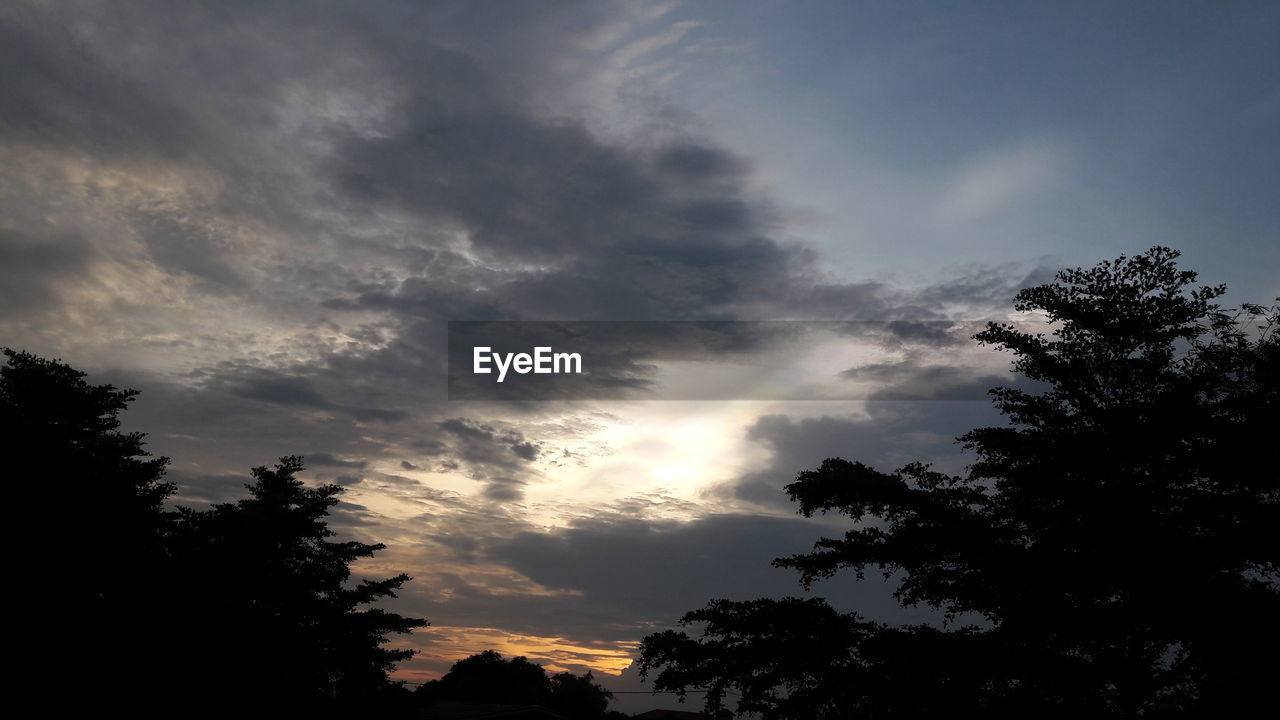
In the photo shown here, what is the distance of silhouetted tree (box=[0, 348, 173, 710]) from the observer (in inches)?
931

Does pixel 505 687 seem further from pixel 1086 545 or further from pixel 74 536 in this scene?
pixel 1086 545

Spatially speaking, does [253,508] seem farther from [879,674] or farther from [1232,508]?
[1232,508]

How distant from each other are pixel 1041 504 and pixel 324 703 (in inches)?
1309

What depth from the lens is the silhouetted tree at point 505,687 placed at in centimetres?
7188

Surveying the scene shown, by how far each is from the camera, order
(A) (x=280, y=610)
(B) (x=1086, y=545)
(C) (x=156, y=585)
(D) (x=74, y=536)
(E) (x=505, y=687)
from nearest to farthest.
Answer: (B) (x=1086, y=545) → (D) (x=74, y=536) → (C) (x=156, y=585) → (A) (x=280, y=610) → (E) (x=505, y=687)

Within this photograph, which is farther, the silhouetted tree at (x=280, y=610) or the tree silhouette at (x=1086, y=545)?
the silhouetted tree at (x=280, y=610)

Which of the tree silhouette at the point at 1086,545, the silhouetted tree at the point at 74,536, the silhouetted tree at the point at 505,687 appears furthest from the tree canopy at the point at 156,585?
the silhouetted tree at the point at 505,687

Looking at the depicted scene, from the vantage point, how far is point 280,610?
37.7 metres

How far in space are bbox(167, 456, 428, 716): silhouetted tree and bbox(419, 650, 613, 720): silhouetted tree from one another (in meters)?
34.1

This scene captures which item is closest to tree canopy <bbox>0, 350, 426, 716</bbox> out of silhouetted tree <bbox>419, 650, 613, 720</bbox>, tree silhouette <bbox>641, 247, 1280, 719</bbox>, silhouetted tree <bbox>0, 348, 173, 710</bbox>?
silhouetted tree <bbox>0, 348, 173, 710</bbox>

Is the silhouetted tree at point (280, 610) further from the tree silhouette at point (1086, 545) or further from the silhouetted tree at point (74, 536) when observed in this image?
the tree silhouette at point (1086, 545)

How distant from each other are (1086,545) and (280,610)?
3715 cm

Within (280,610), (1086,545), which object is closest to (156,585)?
(280,610)

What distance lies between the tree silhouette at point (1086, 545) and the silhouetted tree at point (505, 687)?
5916 cm
